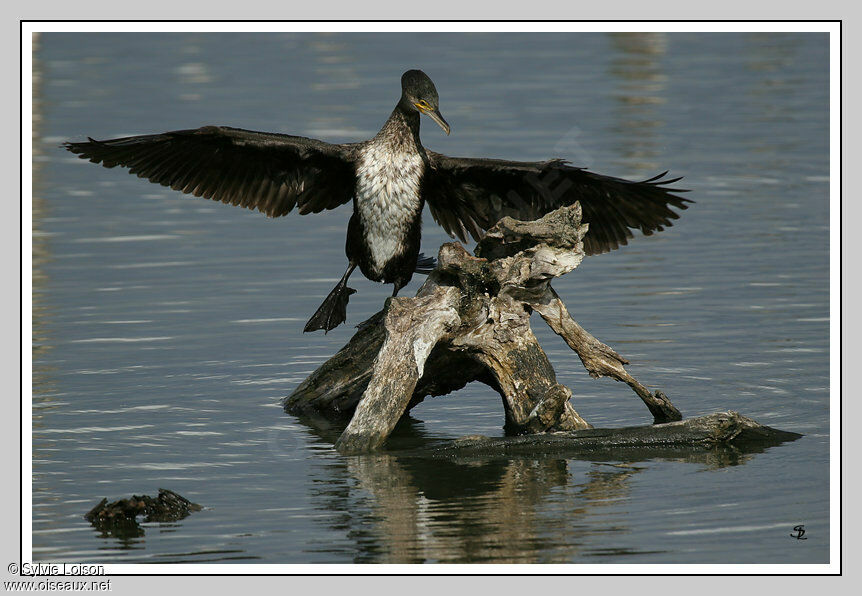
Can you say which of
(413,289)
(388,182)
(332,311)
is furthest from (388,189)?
(413,289)

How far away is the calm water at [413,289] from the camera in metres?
6.59

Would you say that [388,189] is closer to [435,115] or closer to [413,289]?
[435,115]

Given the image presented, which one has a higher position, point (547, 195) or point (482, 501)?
point (547, 195)

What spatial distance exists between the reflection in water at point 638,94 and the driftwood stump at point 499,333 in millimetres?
6867

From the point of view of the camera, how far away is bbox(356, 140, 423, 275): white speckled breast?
8.32 metres

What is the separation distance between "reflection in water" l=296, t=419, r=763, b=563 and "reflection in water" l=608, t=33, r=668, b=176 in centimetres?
742

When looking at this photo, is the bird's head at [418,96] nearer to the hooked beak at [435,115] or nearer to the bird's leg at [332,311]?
the hooked beak at [435,115]

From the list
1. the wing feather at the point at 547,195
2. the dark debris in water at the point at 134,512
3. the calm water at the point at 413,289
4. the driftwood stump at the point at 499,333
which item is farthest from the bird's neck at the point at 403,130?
the dark debris in water at the point at 134,512

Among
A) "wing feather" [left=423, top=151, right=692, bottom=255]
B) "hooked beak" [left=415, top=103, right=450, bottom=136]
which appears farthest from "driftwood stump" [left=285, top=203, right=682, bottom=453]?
"hooked beak" [left=415, top=103, right=450, bottom=136]

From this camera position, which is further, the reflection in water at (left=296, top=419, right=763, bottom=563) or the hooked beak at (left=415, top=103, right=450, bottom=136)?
the hooked beak at (left=415, top=103, right=450, bottom=136)

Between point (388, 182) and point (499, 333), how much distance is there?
1.31 metres

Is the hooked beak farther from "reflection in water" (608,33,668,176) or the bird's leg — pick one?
"reflection in water" (608,33,668,176)

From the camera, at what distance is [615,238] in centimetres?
855

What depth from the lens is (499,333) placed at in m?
7.69
